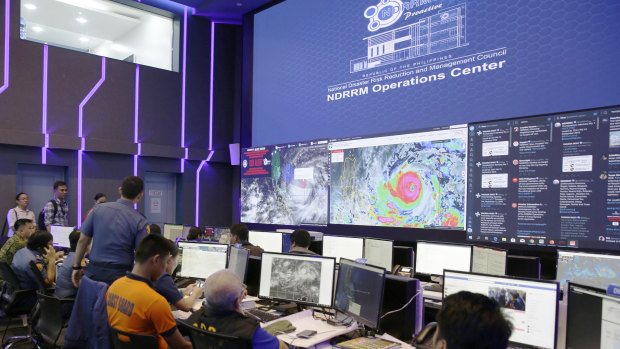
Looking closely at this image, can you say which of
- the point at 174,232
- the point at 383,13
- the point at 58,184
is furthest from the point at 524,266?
the point at 58,184

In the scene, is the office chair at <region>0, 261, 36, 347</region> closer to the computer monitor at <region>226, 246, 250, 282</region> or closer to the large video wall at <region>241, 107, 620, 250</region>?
the computer monitor at <region>226, 246, 250, 282</region>

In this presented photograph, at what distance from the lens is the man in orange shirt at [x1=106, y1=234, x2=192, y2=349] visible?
231 cm

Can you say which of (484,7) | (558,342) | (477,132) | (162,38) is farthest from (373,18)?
(558,342)

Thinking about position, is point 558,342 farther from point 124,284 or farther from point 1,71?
point 1,71

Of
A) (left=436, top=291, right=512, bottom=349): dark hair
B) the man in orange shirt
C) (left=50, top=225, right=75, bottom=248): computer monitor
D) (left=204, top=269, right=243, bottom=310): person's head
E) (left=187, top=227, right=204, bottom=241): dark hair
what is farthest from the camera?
(left=50, top=225, right=75, bottom=248): computer monitor

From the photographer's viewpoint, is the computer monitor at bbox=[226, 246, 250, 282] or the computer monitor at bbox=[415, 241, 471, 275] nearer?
the computer monitor at bbox=[226, 246, 250, 282]

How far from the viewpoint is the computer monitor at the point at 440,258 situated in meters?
4.27

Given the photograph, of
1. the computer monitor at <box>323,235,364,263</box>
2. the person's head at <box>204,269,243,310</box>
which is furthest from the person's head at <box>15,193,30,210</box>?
the person's head at <box>204,269,243,310</box>

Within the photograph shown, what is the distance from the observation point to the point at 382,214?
20.9 feet

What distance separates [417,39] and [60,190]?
5.95 meters

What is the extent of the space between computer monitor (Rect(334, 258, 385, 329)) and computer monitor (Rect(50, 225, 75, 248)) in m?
5.03

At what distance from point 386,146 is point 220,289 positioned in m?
4.55

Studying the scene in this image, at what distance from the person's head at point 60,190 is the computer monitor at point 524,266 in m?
6.62

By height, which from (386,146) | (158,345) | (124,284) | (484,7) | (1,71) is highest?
(484,7)
